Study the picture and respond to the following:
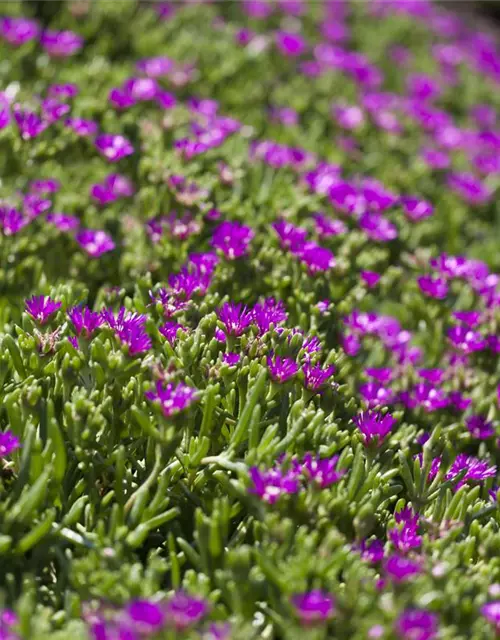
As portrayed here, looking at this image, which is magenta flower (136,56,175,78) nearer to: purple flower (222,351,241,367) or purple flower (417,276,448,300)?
purple flower (417,276,448,300)

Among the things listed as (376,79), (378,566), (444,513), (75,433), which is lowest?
(376,79)

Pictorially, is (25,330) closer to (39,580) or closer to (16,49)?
(39,580)

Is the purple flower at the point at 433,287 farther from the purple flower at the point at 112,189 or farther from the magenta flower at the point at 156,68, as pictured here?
the magenta flower at the point at 156,68

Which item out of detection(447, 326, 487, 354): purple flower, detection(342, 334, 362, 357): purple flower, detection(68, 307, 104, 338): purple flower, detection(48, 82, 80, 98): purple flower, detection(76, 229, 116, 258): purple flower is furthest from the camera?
detection(48, 82, 80, 98): purple flower

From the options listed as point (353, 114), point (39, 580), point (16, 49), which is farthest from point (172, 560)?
point (353, 114)

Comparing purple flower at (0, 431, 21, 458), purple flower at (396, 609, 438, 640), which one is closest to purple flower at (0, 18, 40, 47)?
purple flower at (0, 431, 21, 458)

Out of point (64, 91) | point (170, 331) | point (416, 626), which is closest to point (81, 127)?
point (64, 91)
